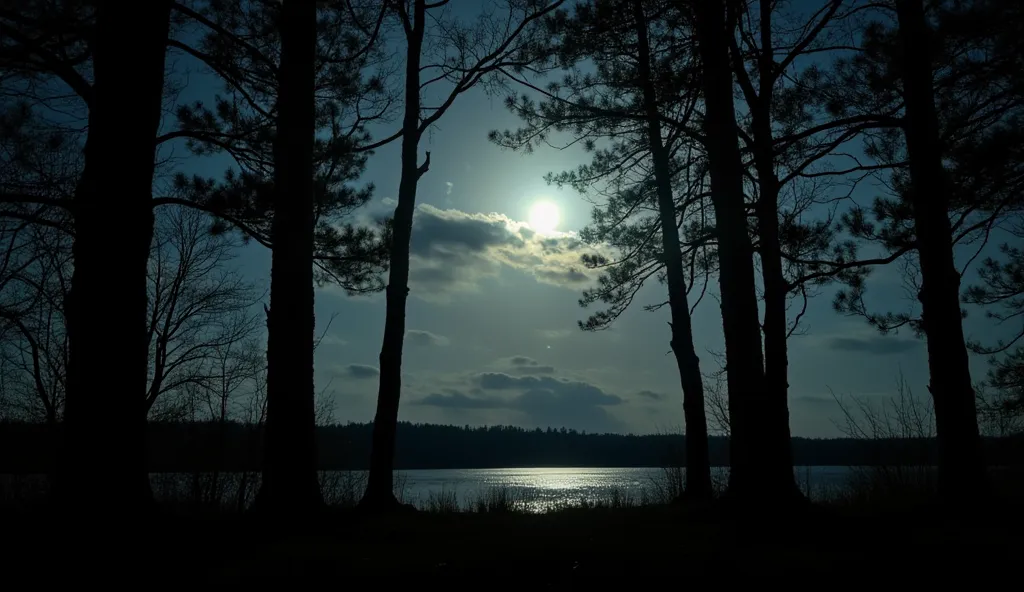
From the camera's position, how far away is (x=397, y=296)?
315 inches

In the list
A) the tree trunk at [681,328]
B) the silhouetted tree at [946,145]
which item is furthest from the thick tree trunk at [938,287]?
the tree trunk at [681,328]

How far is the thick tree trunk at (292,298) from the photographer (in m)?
5.43

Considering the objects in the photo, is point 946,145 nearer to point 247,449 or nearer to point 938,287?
point 938,287

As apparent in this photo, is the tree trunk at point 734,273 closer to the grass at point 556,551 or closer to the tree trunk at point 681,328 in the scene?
the grass at point 556,551

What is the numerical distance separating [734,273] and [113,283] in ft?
14.6

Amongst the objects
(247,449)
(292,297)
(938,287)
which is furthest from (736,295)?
(247,449)

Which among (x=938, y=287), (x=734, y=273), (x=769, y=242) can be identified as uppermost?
(x=769, y=242)

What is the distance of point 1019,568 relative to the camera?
3.04 metres

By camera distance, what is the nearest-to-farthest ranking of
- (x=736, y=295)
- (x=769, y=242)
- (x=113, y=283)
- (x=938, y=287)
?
(x=113, y=283), (x=736, y=295), (x=938, y=287), (x=769, y=242)

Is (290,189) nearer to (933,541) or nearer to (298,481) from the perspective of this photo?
(298,481)

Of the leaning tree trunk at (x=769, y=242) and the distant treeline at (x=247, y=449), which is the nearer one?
the leaning tree trunk at (x=769, y=242)

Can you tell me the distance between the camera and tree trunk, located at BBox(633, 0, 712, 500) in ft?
28.8

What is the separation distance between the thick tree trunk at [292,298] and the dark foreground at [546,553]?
0.64 metres

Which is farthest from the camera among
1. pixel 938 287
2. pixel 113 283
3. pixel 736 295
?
pixel 938 287
